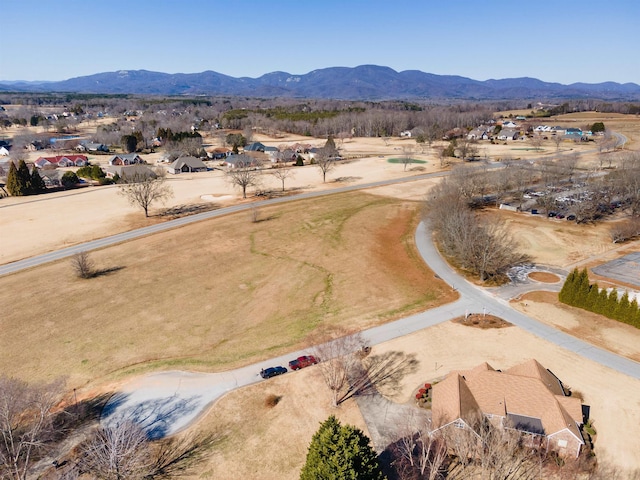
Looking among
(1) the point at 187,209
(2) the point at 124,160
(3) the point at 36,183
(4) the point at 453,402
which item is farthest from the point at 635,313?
(2) the point at 124,160

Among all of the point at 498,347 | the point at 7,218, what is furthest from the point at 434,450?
the point at 7,218

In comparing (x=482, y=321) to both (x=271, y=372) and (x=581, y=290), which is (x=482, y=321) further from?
(x=271, y=372)

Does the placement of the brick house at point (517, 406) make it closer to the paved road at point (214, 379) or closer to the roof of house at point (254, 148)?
the paved road at point (214, 379)

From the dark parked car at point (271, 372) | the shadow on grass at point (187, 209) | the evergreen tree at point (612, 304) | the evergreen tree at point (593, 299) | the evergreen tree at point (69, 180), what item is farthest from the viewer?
the evergreen tree at point (69, 180)

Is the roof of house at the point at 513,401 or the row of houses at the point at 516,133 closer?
the roof of house at the point at 513,401

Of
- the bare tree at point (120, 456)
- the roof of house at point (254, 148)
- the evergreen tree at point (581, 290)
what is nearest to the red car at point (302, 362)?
the bare tree at point (120, 456)

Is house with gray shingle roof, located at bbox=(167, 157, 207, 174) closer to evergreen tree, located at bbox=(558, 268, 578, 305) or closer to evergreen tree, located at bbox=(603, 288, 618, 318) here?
evergreen tree, located at bbox=(558, 268, 578, 305)

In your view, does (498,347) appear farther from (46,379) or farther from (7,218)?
(7,218)

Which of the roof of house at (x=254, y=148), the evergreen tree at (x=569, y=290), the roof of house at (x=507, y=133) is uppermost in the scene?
the roof of house at (x=507, y=133)
